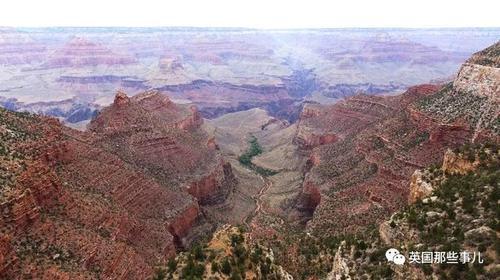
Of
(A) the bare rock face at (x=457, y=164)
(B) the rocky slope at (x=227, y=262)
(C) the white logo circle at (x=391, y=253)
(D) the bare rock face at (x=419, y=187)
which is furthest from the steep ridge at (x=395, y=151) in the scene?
(C) the white logo circle at (x=391, y=253)

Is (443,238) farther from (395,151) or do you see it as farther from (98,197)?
(395,151)

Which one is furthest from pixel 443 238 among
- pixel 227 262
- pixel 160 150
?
pixel 160 150

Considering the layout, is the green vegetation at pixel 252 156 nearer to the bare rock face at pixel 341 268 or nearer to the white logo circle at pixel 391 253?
the bare rock face at pixel 341 268

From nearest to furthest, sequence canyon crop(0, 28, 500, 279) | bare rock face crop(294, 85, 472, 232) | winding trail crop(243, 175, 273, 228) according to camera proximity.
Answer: canyon crop(0, 28, 500, 279) < bare rock face crop(294, 85, 472, 232) < winding trail crop(243, 175, 273, 228)

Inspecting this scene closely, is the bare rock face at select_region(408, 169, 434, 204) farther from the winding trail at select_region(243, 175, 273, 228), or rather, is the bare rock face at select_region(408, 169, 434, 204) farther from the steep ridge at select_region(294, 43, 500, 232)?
the winding trail at select_region(243, 175, 273, 228)

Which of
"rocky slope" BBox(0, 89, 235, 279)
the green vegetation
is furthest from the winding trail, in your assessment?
"rocky slope" BBox(0, 89, 235, 279)

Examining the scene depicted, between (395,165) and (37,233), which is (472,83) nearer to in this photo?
(395,165)

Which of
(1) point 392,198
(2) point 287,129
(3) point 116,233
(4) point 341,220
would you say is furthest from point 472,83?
(2) point 287,129
